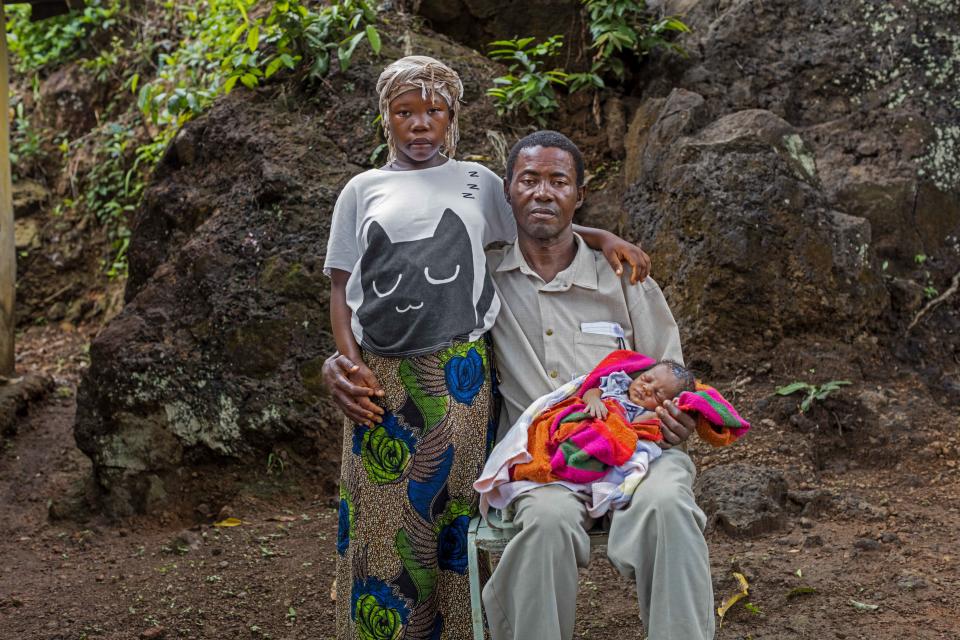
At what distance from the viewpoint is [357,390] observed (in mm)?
2859

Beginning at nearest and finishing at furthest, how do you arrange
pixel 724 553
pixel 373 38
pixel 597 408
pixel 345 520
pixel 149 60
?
1. pixel 597 408
2. pixel 345 520
3. pixel 724 553
4. pixel 373 38
5. pixel 149 60

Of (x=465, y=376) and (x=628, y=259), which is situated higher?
(x=628, y=259)

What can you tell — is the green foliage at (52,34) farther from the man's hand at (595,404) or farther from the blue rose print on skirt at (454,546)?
the man's hand at (595,404)

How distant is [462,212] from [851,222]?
283 cm

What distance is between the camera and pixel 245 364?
4965 millimetres

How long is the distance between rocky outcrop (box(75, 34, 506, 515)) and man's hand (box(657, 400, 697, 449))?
8.38ft

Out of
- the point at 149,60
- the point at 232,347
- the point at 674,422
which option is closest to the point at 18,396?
the point at 232,347

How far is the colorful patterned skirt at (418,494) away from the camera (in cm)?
287

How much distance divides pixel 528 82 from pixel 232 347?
7.54 feet

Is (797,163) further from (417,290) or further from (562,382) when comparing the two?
(417,290)

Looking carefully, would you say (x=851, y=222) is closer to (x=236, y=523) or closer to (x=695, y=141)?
(x=695, y=141)

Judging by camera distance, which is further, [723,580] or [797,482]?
[797,482]

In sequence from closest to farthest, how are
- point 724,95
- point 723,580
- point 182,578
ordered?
point 723,580 → point 182,578 → point 724,95

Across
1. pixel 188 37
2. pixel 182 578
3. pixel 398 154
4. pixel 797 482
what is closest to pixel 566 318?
pixel 398 154
